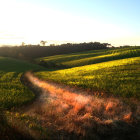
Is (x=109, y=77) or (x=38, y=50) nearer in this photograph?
(x=109, y=77)

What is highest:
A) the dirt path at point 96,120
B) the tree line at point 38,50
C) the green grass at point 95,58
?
the tree line at point 38,50

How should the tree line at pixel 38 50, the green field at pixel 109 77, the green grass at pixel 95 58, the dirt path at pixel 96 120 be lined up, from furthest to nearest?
the tree line at pixel 38 50
the green grass at pixel 95 58
the green field at pixel 109 77
the dirt path at pixel 96 120

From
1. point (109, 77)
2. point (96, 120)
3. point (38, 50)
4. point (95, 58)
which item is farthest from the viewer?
point (38, 50)

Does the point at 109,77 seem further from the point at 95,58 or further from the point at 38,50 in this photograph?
the point at 38,50

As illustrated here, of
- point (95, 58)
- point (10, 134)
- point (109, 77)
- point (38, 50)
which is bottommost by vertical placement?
point (10, 134)

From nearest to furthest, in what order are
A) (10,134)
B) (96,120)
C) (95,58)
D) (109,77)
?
(10,134), (96,120), (109,77), (95,58)

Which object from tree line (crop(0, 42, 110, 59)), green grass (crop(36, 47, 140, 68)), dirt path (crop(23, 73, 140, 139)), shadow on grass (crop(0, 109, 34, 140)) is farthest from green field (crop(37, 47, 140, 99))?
tree line (crop(0, 42, 110, 59))

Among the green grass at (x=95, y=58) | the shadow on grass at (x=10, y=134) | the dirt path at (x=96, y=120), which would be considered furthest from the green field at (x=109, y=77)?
the shadow on grass at (x=10, y=134)

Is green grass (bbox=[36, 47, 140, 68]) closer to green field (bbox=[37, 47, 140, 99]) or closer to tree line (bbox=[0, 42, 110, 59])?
green field (bbox=[37, 47, 140, 99])

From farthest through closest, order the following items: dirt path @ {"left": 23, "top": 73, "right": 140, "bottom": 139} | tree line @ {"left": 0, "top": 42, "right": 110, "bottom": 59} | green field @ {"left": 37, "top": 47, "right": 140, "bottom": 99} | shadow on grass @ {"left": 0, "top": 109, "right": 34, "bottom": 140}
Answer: tree line @ {"left": 0, "top": 42, "right": 110, "bottom": 59} < green field @ {"left": 37, "top": 47, "right": 140, "bottom": 99} < dirt path @ {"left": 23, "top": 73, "right": 140, "bottom": 139} < shadow on grass @ {"left": 0, "top": 109, "right": 34, "bottom": 140}

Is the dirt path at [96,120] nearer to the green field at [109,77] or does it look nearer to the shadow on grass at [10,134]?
the shadow on grass at [10,134]

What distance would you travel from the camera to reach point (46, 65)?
226ft

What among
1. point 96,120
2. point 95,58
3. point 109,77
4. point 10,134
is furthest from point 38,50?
point 10,134

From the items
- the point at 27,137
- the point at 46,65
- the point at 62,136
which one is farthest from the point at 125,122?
the point at 46,65
